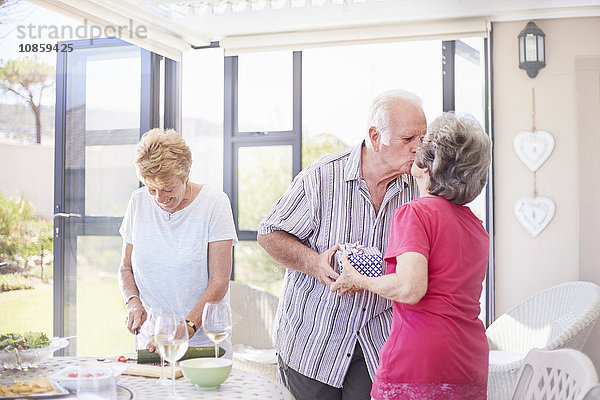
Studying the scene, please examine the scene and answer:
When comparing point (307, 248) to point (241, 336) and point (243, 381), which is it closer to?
point (243, 381)

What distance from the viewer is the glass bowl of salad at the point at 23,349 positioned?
173 cm

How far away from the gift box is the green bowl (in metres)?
0.45

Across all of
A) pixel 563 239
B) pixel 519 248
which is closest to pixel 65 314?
pixel 519 248

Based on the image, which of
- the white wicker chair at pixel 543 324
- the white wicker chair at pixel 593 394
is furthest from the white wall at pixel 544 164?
the white wicker chair at pixel 593 394

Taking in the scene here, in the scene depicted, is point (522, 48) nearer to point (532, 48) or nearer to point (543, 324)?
point (532, 48)

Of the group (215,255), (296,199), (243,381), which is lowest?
(243,381)

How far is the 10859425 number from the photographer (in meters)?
3.51

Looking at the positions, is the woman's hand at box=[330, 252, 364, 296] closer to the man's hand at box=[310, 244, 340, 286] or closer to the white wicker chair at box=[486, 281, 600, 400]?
the man's hand at box=[310, 244, 340, 286]

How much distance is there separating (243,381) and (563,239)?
9.87 feet

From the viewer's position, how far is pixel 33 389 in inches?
60.8

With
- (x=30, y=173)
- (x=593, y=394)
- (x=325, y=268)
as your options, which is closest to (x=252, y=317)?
(x=30, y=173)

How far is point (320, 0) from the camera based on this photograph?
428 centimetres

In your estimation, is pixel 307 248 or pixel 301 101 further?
pixel 301 101

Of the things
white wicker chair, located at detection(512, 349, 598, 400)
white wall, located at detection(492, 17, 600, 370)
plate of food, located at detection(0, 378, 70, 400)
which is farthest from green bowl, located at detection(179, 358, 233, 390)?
white wall, located at detection(492, 17, 600, 370)
